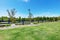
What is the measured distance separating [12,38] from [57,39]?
4.36 m

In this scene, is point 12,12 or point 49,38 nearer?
point 49,38

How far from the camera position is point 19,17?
47594 millimetres

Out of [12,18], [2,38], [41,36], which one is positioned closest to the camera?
[2,38]

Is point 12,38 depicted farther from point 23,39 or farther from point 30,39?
point 30,39

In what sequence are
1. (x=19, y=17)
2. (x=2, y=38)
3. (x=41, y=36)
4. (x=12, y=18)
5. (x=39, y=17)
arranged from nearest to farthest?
1. (x=2, y=38)
2. (x=41, y=36)
3. (x=12, y=18)
4. (x=19, y=17)
5. (x=39, y=17)

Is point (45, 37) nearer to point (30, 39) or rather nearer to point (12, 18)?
point (30, 39)

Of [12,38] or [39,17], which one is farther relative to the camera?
[39,17]

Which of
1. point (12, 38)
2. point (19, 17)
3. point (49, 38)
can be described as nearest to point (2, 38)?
point (12, 38)

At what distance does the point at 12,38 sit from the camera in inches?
417

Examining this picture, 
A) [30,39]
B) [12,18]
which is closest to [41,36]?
[30,39]

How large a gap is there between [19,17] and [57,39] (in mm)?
37587

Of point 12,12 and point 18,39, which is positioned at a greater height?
point 12,12

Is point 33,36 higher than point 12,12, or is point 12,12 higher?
point 12,12

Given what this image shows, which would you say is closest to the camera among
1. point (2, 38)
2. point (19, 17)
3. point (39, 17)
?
point (2, 38)
